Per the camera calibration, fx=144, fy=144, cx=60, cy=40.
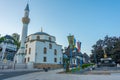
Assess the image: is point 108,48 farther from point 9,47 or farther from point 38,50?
point 9,47

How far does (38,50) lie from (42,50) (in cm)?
159

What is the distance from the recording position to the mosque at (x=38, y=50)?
46.6 meters

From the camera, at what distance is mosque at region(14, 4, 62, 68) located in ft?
153

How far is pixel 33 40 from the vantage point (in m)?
49.6

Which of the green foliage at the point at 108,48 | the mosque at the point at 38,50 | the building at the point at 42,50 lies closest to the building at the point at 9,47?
the mosque at the point at 38,50

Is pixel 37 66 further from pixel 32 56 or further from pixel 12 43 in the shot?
pixel 12 43

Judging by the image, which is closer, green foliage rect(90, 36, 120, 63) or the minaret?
green foliage rect(90, 36, 120, 63)

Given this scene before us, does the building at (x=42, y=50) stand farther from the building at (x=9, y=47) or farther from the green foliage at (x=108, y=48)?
the building at (x=9, y=47)

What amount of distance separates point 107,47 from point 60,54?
1682 cm

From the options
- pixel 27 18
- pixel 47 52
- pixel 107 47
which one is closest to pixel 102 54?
pixel 107 47

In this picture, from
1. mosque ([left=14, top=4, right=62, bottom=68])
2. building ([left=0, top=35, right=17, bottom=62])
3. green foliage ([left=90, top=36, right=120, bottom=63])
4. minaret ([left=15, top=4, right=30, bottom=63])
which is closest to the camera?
green foliage ([left=90, top=36, right=120, bottom=63])

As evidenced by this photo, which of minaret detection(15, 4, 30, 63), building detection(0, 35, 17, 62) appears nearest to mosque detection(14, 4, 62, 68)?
minaret detection(15, 4, 30, 63)

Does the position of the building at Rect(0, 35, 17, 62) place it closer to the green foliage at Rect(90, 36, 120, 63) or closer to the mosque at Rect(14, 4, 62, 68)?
the mosque at Rect(14, 4, 62, 68)

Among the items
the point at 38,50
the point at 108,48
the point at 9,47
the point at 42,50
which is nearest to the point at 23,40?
the point at 38,50
